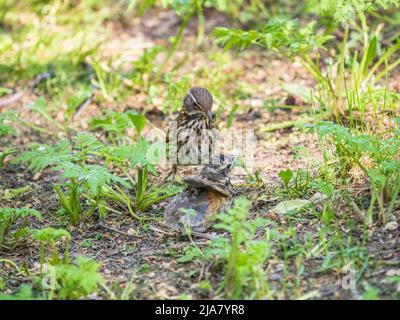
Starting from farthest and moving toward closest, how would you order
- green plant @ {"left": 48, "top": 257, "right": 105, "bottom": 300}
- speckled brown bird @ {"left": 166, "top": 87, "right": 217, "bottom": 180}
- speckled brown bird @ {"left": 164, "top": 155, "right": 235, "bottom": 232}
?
speckled brown bird @ {"left": 166, "top": 87, "right": 217, "bottom": 180} → speckled brown bird @ {"left": 164, "top": 155, "right": 235, "bottom": 232} → green plant @ {"left": 48, "top": 257, "right": 105, "bottom": 300}

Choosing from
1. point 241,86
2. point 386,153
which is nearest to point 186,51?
point 241,86

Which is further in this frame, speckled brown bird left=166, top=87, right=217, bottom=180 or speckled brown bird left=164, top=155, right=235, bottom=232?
speckled brown bird left=166, top=87, right=217, bottom=180

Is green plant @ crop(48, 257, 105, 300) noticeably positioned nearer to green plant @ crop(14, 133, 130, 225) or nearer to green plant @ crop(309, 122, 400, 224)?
green plant @ crop(14, 133, 130, 225)

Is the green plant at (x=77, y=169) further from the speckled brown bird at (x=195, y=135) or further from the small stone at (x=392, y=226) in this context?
the small stone at (x=392, y=226)

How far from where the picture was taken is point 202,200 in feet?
16.4

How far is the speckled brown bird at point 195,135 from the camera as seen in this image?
5.88 metres

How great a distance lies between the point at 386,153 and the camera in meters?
4.68

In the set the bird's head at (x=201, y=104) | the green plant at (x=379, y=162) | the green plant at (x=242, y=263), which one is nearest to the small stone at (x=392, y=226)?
the green plant at (x=379, y=162)

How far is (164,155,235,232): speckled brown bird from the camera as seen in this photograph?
489cm

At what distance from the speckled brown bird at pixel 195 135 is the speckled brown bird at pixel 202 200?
2.20 feet

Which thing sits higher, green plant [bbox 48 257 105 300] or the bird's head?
the bird's head

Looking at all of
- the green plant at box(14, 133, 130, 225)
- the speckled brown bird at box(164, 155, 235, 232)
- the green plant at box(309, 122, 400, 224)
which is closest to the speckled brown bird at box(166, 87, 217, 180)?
the speckled brown bird at box(164, 155, 235, 232)

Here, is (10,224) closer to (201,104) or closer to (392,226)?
(201,104)

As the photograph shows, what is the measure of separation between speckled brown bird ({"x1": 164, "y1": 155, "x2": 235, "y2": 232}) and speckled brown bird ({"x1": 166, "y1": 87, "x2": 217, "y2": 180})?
67 centimetres
